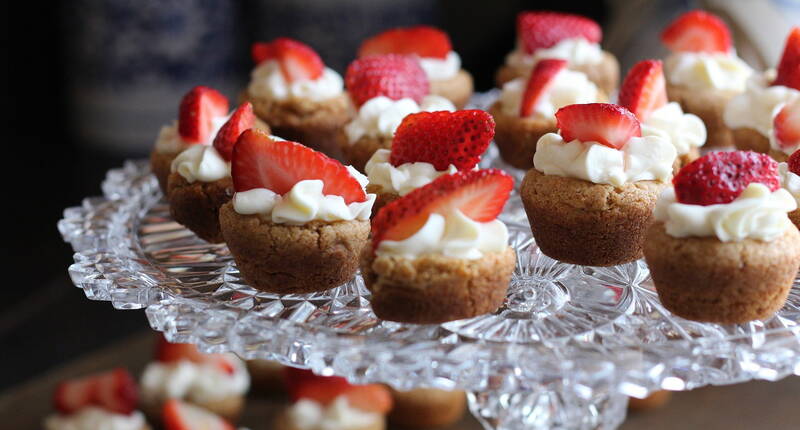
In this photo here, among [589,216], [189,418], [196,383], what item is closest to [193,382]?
[196,383]

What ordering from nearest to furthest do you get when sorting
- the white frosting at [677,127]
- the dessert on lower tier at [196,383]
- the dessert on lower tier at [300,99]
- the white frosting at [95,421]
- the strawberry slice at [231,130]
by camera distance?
→ the strawberry slice at [231,130]
the white frosting at [677,127]
the dessert on lower tier at [300,99]
the white frosting at [95,421]
the dessert on lower tier at [196,383]

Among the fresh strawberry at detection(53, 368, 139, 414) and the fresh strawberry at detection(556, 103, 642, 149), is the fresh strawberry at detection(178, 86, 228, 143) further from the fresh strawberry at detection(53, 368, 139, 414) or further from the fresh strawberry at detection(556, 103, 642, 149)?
the fresh strawberry at detection(53, 368, 139, 414)

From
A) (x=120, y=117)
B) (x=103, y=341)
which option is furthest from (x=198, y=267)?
(x=120, y=117)

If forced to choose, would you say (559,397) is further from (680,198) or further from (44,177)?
(44,177)

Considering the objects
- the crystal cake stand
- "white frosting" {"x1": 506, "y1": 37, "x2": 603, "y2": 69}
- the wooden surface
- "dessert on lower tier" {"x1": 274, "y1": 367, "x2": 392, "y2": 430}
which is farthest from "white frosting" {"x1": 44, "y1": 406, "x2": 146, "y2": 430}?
"white frosting" {"x1": 506, "y1": 37, "x2": 603, "y2": 69}

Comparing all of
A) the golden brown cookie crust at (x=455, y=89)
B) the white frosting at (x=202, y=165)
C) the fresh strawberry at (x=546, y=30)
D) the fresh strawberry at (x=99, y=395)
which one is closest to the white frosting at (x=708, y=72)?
the fresh strawberry at (x=546, y=30)

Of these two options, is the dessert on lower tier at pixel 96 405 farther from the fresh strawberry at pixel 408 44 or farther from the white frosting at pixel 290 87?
the fresh strawberry at pixel 408 44
